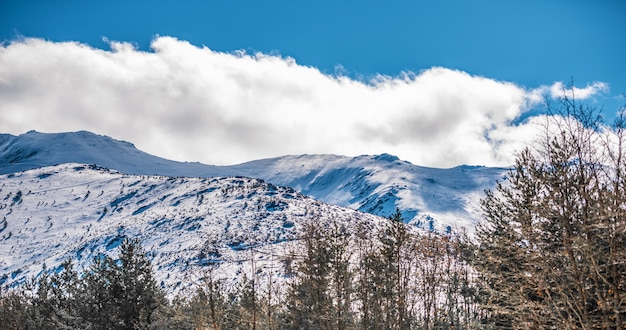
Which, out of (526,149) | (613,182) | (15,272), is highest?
(526,149)

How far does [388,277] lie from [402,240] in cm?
364

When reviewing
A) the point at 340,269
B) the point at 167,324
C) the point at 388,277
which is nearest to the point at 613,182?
the point at 340,269

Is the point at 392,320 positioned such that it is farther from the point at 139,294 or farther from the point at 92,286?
the point at 92,286

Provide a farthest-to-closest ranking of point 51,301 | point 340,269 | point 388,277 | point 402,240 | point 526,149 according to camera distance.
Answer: point 51,301 → point 388,277 → point 402,240 → point 340,269 → point 526,149

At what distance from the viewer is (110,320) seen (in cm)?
2752

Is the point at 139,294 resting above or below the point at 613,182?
below

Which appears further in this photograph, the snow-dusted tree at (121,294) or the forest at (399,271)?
the snow-dusted tree at (121,294)

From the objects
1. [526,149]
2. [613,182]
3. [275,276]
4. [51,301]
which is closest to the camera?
[613,182]

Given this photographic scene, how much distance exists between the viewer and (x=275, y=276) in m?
138

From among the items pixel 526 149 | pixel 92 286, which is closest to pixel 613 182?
pixel 526 149

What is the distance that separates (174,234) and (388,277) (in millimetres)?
180123

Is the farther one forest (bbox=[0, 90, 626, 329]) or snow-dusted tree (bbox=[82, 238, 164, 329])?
snow-dusted tree (bbox=[82, 238, 164, 329])

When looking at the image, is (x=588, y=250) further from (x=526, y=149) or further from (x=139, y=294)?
(x=139, y=294)

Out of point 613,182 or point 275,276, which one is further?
point 275,276
